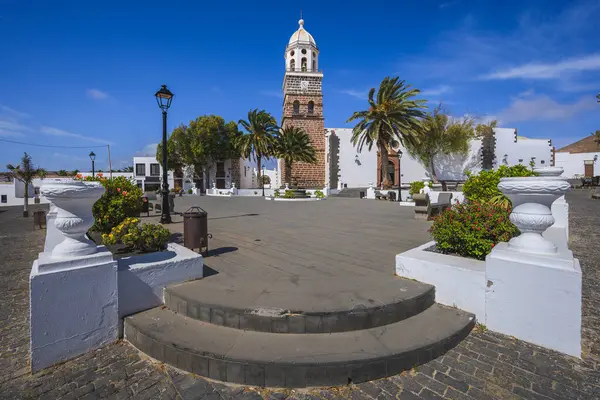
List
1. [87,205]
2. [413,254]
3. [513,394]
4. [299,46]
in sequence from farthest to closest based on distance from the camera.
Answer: [299,46] → [413,254] → [87,205] → [513,394]

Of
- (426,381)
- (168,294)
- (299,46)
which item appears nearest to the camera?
(426,381)

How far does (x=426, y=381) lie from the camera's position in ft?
7.83

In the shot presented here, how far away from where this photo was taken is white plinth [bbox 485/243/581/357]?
107 inches

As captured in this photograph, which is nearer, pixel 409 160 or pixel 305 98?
pixel 305 98

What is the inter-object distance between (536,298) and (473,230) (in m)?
1.10

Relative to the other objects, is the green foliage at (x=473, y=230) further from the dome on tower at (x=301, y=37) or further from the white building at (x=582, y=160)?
the white building at (x=582, y=160)

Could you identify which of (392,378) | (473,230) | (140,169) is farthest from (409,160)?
(140,169)

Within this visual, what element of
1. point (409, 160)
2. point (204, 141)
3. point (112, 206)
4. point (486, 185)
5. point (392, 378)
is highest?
point (204, 141)

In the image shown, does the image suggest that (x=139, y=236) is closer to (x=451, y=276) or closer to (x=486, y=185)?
(x=451, y=276)

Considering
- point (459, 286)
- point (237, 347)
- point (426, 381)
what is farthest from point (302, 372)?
point (459, 286)

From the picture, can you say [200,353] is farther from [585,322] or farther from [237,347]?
[585,322]

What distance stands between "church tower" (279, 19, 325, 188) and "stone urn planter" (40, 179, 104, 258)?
32.9m

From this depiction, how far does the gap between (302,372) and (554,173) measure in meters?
3.16

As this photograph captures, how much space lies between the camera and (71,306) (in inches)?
108
